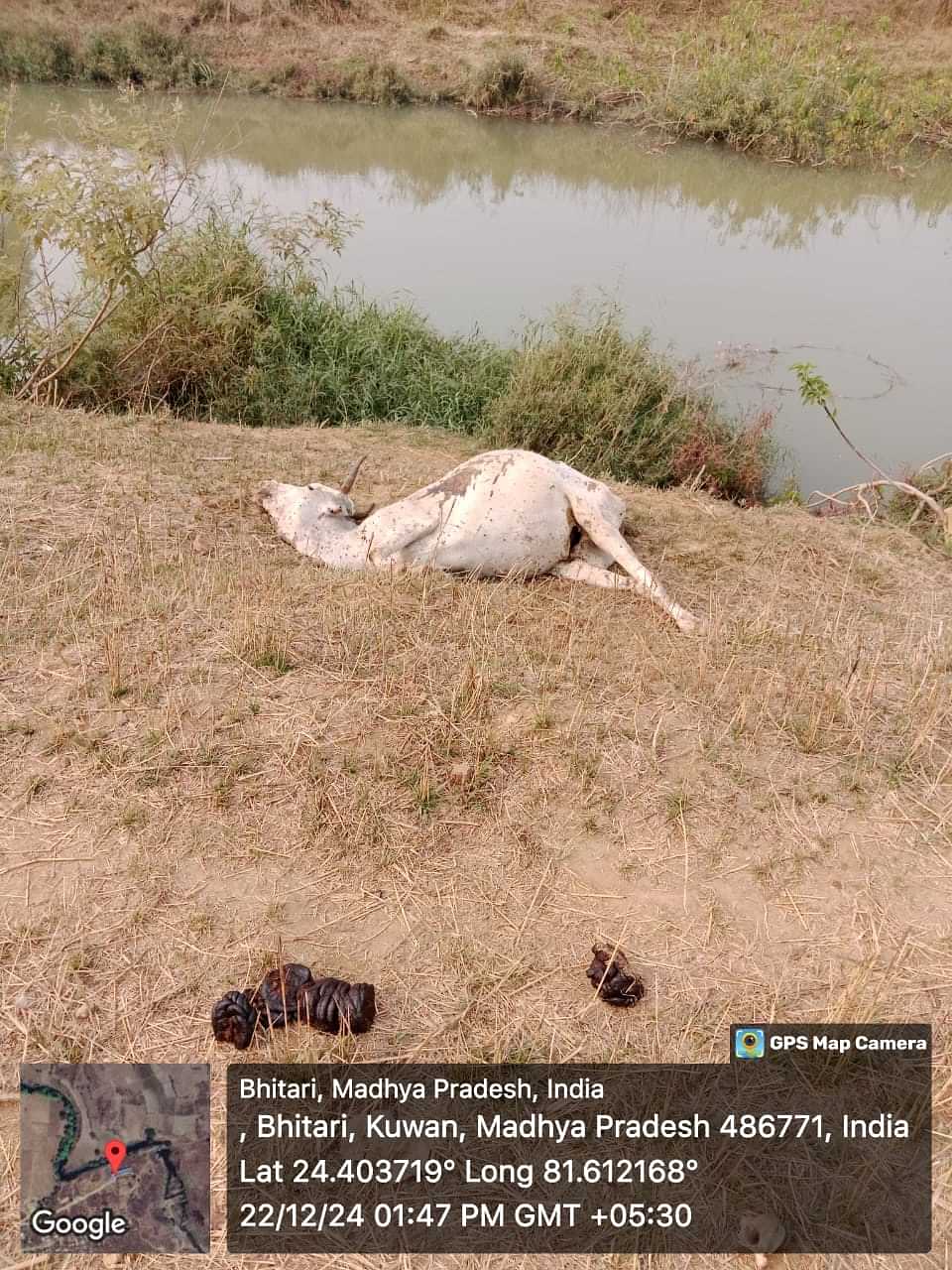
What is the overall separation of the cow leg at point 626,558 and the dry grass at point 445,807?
9 cm

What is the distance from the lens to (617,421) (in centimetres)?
724

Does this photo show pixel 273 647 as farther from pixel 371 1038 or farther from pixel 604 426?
pixel 604 426

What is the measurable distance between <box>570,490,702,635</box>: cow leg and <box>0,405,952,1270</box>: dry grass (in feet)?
0.28

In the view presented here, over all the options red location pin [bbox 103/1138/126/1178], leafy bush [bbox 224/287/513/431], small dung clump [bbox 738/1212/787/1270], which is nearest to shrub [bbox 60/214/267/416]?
leafy bush [bbox 224/287/513/431]

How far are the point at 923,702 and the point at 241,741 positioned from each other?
2.65 m

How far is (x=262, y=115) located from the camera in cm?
1742

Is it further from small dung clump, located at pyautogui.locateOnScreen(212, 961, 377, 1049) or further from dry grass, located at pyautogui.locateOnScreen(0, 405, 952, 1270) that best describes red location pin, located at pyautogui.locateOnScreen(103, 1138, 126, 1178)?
small dung clump, located at pyautogui.locateOnScreen(212, 961, 377, 1049)

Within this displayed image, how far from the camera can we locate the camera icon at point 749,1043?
2486 mm

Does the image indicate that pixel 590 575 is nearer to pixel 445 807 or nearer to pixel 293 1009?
pixel 445 807

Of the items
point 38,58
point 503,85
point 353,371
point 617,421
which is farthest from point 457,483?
point 38,58

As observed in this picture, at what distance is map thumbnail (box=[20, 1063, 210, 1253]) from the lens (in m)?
2.06

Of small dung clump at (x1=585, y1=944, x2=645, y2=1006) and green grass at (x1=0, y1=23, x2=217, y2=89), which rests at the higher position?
green grass at (x1=0, y1=23, x2=217, y2=89)

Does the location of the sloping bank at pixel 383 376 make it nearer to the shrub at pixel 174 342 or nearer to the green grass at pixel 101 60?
the shrub at pixel 174 342

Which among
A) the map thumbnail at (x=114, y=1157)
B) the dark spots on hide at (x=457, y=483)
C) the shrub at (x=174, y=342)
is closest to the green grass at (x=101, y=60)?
the shrub at (x=174, y=342)
